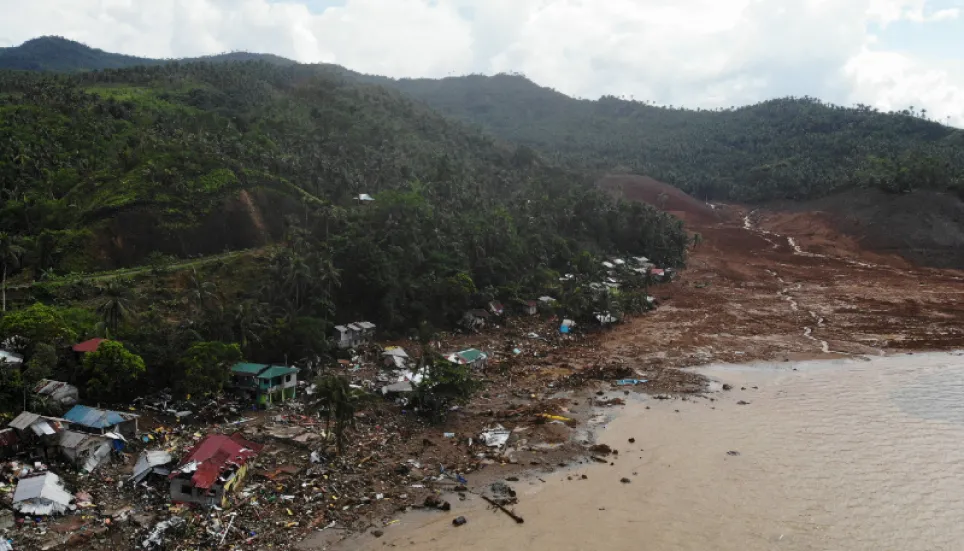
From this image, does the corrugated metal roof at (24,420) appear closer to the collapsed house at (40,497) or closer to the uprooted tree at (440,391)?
the collapsed house at (40,497)

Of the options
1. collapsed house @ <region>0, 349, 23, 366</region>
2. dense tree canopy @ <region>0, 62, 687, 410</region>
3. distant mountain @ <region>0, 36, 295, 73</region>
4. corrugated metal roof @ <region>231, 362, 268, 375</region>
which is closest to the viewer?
collapsed house @ <region>0, 349, 23, 366</region>

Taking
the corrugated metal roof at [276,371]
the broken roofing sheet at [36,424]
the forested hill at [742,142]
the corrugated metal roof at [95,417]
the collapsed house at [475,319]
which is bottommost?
the corrugated metal roof at [95,417]

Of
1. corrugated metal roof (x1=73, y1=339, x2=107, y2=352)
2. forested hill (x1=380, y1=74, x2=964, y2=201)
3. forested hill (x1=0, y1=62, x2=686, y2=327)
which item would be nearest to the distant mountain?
forested hill (x1=380, y1=74, x2=964, y2=201)

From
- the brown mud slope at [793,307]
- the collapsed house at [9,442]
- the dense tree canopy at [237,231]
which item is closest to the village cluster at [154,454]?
the collapsed house at [9,442]

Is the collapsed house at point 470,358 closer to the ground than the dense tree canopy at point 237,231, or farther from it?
closer to the ground

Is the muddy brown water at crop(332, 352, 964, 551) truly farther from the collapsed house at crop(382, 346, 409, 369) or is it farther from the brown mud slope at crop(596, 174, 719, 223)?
the brown mud slope at crop(596, 174, 719, 223)

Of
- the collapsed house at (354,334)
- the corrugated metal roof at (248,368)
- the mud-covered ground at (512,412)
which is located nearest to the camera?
the mud-covered ground at (512,412)

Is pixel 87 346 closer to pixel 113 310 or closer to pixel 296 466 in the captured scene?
pixel 113 310
